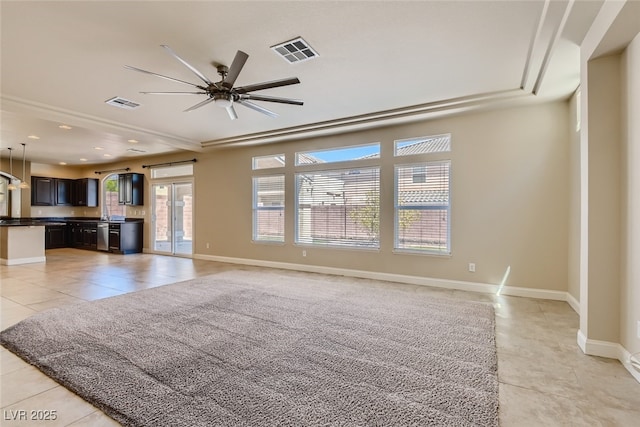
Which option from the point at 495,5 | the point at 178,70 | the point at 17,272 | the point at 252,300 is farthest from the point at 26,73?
the point at 495,5

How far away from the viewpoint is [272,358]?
246 centimetres

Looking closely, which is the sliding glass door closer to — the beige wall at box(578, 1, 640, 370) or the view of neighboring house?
the view of neighboring house

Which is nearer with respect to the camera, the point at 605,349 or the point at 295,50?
the point at 605,349

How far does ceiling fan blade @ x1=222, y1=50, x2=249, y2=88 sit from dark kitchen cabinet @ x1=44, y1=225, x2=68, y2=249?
997 centimetres

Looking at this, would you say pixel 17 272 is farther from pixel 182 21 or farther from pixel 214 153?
pixel 182 21

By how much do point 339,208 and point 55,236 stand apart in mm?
9657

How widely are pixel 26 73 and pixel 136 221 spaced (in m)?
5.83

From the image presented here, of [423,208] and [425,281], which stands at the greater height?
[423,208]

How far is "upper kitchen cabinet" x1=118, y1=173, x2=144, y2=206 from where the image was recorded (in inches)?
348

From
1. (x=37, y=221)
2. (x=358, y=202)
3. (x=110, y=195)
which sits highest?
Result: (x=110, y=195)

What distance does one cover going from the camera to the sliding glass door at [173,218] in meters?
8.24

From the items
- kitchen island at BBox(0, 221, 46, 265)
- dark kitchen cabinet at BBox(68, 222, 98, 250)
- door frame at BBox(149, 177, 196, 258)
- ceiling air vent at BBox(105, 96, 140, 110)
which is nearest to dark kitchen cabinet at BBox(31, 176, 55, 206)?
dark kitchen cabinet at BBox(68, 222, 98, 250)

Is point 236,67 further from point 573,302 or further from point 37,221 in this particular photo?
point 37,221

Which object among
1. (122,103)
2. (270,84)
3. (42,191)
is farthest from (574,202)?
(42,191)
